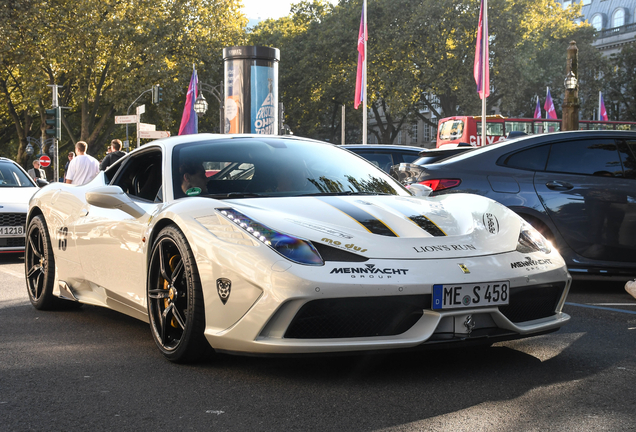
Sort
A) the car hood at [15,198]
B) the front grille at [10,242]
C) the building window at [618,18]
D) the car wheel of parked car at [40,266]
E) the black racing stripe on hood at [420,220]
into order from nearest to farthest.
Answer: the black racing stripe on hood at [420,220], the car wheel of parked car at [40,266], the front grille at [10,242], the car hood at [15,198], the building window at [618,18]

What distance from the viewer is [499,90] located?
4291 cm

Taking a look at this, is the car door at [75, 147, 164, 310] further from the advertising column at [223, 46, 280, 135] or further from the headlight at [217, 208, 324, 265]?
the advertising column at [223, 46, 280, 135]

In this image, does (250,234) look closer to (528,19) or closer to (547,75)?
(528,19)

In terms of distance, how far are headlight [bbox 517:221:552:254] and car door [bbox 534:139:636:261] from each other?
2583 mm

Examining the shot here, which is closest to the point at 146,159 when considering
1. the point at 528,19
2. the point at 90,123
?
the point at 90,123

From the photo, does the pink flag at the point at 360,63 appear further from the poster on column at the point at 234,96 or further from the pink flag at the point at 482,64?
the poster on column at the point at 234,96

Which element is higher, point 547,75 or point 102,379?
point 547,75

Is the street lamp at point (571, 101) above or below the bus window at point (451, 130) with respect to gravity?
above

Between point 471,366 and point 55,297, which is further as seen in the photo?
point 55,297

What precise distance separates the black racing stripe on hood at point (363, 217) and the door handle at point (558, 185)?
3195 millimetres

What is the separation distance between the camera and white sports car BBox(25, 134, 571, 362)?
3465mm

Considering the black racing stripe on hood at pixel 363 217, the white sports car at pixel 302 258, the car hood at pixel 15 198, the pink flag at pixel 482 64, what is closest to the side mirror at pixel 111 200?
the white sports car at pixel 302 258

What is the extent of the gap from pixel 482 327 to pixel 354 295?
0.69 metres

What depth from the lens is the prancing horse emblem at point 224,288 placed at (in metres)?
3.61
